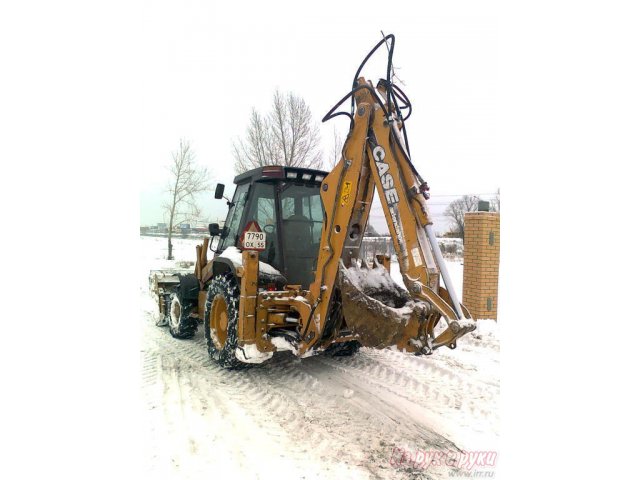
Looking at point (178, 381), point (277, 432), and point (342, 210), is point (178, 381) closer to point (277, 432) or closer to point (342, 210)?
point (277, 432)

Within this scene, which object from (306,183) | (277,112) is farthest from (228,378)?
(277,112)

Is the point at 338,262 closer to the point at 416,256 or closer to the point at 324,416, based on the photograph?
the point at 416,256

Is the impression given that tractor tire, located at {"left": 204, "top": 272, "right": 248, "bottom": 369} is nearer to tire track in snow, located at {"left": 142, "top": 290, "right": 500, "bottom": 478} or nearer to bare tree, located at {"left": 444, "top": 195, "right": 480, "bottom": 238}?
tire track in snow, located at {"left": 142, "top": 290, "right": 500, "bottom": 478}

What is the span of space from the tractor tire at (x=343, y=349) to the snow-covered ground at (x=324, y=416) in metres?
0.10

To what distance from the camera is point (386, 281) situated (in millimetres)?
4227

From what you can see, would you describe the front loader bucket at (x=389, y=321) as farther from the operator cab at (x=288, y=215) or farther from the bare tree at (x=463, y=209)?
the bare tree at (x=463, y=209)

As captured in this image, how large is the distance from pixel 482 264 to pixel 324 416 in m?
4.86

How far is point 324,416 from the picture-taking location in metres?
3.78

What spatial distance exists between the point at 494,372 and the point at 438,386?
94 cm

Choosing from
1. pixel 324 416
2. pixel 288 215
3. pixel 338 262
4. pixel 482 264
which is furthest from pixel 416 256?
pixel 482 264

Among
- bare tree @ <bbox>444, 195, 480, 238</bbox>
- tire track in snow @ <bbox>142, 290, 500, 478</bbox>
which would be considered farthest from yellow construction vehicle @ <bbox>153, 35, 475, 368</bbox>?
bare tree @ <bbox>444, 195, 480, 238</bbox>

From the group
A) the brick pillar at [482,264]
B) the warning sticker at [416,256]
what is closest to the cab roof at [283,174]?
the warning sticker at [416,256]

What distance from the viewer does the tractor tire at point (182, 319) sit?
6535 mm

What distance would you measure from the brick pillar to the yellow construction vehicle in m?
3.11
